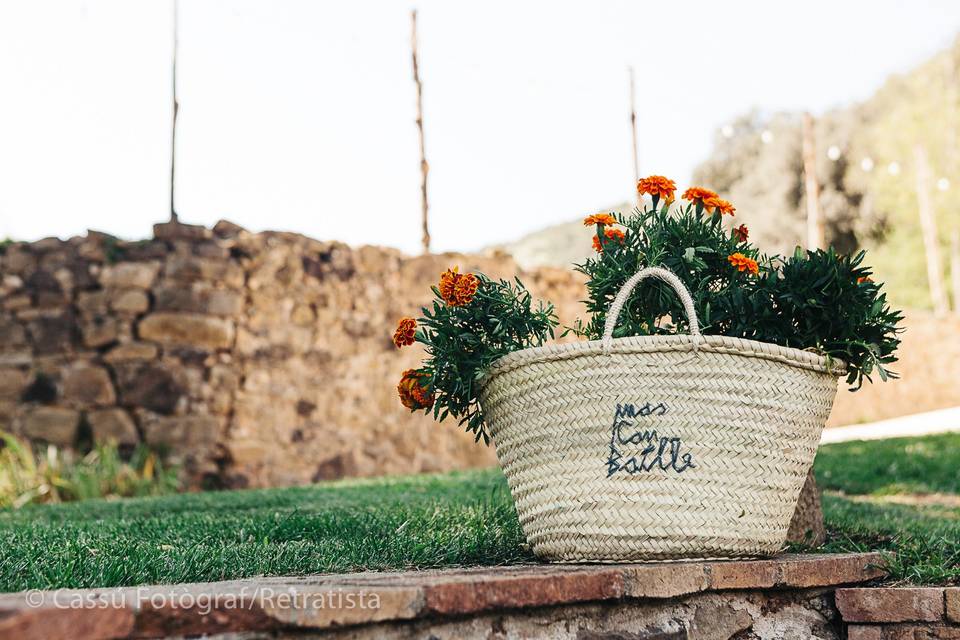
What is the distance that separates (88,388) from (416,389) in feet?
16.7

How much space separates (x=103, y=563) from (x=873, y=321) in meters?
1.98

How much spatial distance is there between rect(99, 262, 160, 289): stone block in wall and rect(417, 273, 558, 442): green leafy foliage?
5085 millimetres

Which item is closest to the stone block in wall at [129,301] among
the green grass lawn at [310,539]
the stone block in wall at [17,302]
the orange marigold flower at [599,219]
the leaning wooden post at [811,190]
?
the stone block in wall at [17,302]

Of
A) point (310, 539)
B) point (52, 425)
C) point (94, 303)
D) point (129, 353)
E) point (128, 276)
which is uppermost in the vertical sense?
point (128, 276)

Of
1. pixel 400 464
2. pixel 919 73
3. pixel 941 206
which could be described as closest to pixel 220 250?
pixel 400 464

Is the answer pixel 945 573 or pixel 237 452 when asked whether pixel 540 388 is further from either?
pixel 237 452

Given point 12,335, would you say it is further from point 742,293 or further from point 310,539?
A: point 742,293

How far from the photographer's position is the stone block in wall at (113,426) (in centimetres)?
693

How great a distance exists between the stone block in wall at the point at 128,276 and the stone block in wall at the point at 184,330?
253 mm

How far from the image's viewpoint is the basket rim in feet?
7.65

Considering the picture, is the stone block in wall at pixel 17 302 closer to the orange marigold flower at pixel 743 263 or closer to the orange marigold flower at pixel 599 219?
the orange marigold flower at pixel 599 219

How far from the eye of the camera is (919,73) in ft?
79.3

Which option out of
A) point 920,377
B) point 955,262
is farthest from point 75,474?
point 955,262

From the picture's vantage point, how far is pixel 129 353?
278 inches
